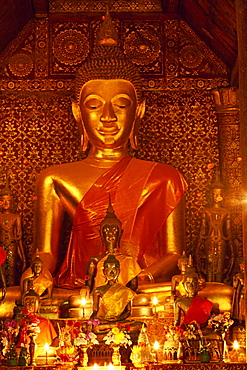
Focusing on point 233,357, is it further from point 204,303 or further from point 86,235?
point 86,235

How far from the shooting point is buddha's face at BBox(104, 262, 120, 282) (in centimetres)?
668

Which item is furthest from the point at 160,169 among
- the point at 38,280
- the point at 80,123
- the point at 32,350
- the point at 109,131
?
the point at 32,350

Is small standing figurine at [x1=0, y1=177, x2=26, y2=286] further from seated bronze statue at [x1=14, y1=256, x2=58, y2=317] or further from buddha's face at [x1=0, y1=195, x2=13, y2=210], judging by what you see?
seated bronze statue at [x1=14, y1=256, x2=58, y2=317]

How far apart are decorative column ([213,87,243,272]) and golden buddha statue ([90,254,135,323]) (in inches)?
89.2

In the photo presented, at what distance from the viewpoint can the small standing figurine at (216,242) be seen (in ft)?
28.1

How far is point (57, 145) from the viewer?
9234 millimetres

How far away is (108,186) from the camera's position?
28.0ft

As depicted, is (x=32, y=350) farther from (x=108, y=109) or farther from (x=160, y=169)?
(x=108, y=109)

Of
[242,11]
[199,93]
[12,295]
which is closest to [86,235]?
[12,295]

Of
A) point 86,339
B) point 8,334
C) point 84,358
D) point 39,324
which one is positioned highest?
point 39,324

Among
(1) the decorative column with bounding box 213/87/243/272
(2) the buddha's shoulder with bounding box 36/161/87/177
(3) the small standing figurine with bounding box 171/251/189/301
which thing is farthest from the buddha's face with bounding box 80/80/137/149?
(3) the small standing figurine with bounding box 171/251/189/301

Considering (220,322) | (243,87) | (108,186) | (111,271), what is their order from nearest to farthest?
(220,322), (111,271), (243,87), (108,186)

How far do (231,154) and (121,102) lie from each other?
1241mm

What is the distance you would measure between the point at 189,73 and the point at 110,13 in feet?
3.44
